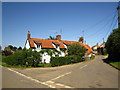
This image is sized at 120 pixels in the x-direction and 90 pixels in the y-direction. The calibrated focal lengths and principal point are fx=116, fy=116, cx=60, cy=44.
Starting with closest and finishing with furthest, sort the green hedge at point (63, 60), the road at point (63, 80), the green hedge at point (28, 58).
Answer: the road at point (63, 80)
the green hedge at point (28, 58)
the green hedge at point (63, 60)

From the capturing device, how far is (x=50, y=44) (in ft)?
120

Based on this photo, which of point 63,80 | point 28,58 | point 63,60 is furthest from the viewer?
point 63,60

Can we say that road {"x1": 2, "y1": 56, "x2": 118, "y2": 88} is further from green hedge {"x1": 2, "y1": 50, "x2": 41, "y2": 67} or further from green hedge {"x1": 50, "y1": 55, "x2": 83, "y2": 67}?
green hedge {"x1": 50, "y1": 55, "x2": 83, "y2": 67}

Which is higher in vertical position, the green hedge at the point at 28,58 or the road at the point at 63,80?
the green hedge at the point at 28,58

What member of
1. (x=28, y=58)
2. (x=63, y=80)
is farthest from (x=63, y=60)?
(x=63, y=80)

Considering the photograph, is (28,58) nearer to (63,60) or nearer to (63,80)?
(63,60)

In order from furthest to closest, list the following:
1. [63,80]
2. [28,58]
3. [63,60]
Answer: [63,60] → [28,58] → [63,80]

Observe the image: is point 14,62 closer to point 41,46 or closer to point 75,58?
point 41,46

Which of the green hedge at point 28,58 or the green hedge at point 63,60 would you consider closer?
the green hedge at point 28,58

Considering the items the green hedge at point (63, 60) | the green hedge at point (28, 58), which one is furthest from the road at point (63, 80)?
the green hedge at point (63, 60)

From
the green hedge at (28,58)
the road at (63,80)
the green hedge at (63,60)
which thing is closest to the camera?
the road at (63,80)

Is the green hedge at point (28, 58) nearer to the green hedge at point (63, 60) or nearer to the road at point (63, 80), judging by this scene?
the green hedge at point (63, 60)

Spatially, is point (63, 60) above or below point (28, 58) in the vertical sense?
below

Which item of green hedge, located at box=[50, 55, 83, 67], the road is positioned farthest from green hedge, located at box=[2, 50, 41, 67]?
the road
